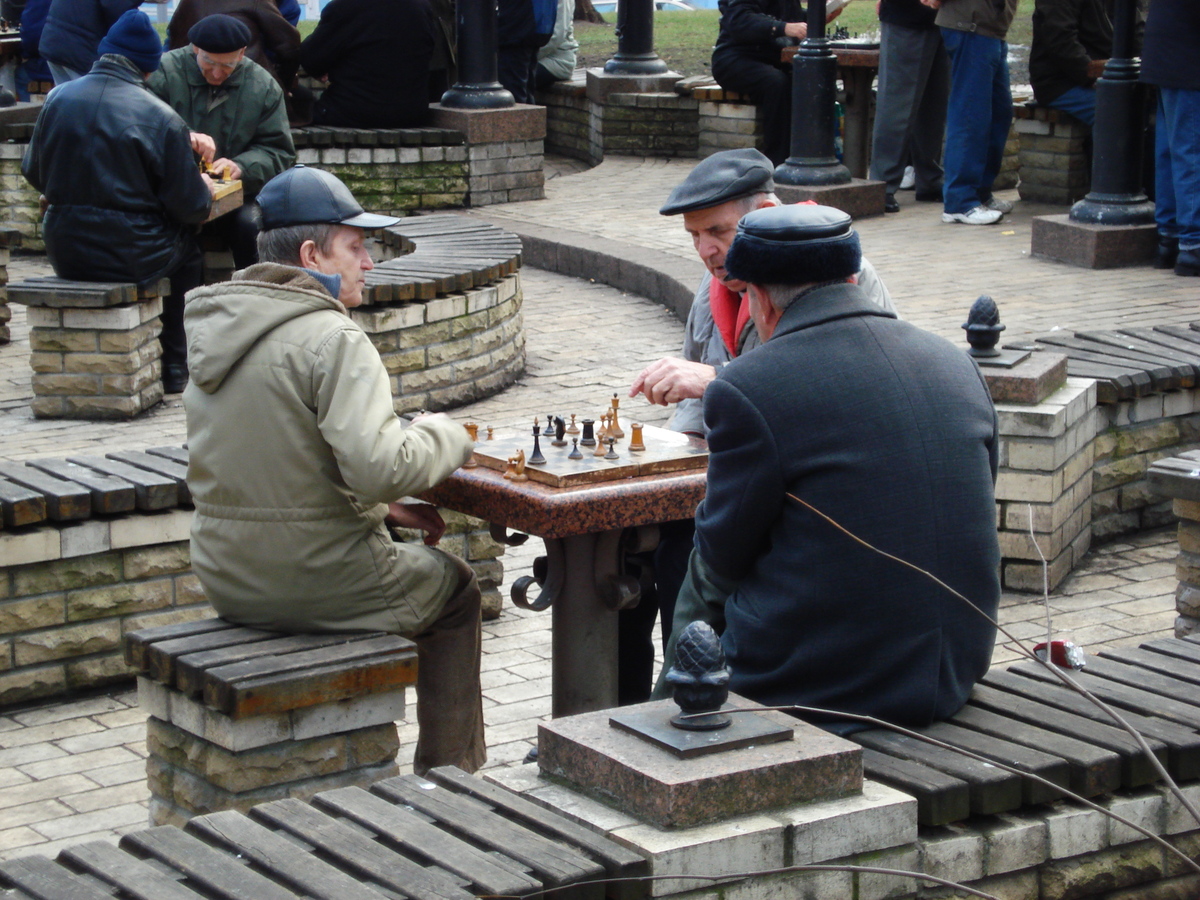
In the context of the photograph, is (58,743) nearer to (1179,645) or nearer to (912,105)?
(1179,645)

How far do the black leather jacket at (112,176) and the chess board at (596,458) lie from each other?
13.2 feet

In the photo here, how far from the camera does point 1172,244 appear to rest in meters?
9.59

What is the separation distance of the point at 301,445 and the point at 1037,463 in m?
2.92

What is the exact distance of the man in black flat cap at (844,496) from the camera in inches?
127

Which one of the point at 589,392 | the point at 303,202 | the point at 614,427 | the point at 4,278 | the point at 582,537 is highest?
the point at 303,202

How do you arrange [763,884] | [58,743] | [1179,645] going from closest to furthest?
1. [763,884]
2. [1179,645]
3. [58,743]

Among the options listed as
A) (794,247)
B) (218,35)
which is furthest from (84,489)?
(218,35)

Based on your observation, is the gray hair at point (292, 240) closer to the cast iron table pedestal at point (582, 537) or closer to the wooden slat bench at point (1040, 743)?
the cast iron table pedestal at point (582, 537)

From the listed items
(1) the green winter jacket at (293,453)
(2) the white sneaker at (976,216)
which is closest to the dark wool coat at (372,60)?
(2) the white sneaker at (976,216)

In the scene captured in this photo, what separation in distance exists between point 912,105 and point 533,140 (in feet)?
10.6

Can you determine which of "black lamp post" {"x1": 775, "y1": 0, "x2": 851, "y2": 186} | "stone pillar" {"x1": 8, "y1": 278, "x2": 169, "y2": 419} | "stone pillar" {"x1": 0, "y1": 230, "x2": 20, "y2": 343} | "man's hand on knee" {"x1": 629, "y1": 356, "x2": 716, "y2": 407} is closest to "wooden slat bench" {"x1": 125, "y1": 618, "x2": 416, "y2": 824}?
"man's hand on knee" {"x1": 629, "y1": 356, "x2": 716, "y2": 407}

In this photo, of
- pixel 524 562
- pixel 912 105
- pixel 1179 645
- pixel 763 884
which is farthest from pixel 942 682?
A: pixel 912 105

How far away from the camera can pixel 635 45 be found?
621 inches

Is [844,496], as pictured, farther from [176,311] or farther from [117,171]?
[176,311]
